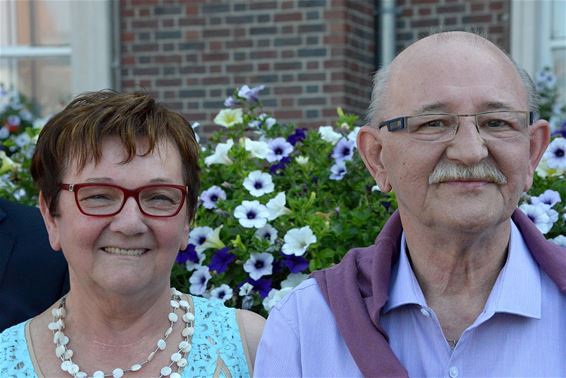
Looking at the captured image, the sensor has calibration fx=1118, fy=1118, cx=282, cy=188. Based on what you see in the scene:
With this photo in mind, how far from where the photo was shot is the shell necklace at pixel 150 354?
290 cm

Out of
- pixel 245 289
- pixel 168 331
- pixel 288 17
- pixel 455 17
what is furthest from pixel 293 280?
pixel 455 17

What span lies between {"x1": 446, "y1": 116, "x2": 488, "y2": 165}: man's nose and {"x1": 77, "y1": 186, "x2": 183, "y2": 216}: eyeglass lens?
2.52 ft

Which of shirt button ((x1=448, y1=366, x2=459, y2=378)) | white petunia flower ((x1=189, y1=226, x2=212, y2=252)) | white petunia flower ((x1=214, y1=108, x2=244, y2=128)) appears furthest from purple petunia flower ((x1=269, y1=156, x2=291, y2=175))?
shirt button ((x1=448, y1=366, x2=459, y2=378))

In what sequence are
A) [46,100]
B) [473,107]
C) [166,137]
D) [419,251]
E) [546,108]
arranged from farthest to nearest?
[46,100], [546,108], [166,137], [419,251], [473,107]

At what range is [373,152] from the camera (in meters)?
2.79

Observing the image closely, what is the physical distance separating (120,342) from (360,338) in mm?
710

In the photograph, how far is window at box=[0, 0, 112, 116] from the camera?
24.9 feet

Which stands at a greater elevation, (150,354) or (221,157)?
(221,157)

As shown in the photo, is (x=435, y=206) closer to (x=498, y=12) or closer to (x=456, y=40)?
(x=456, y=40)

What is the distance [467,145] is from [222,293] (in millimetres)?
1387

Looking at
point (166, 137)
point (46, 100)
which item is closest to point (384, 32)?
point (46, 100)

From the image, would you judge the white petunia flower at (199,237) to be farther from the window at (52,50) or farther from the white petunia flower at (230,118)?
the window at (52,50)

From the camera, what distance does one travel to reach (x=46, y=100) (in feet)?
26.0

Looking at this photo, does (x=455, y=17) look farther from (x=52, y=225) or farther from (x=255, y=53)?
(x=52, y=225)
